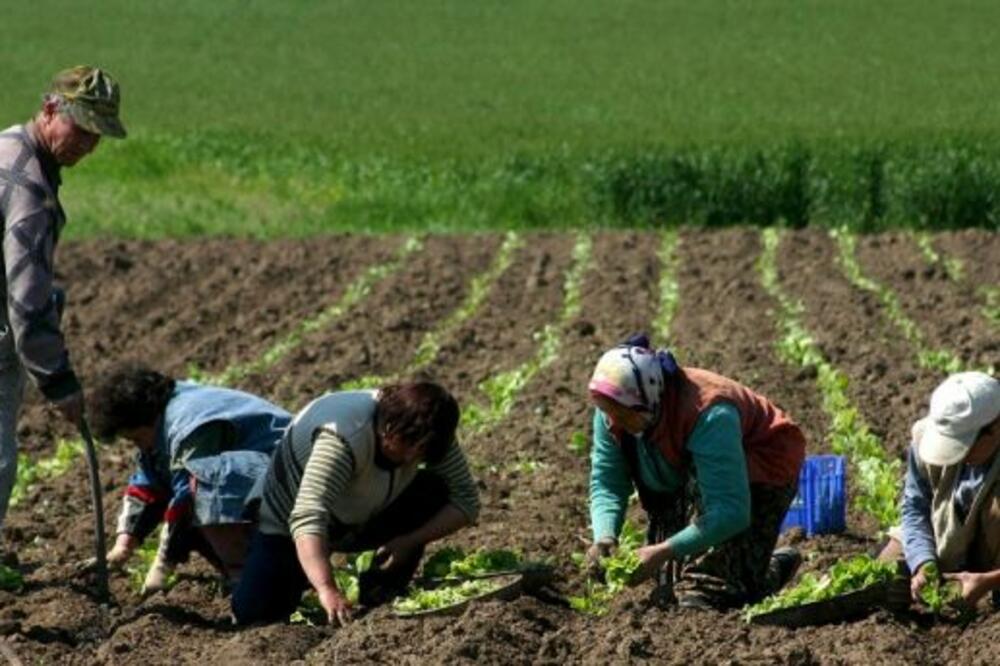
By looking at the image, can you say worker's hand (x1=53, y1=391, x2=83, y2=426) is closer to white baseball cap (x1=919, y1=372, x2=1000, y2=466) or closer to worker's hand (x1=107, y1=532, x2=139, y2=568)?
worker's hand (x1=107, y1=532, x2=139, y2=568)

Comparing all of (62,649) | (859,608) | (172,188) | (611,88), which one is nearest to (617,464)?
(859,608)

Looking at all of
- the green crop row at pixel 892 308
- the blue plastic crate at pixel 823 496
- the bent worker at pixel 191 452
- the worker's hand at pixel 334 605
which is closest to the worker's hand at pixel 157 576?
the bent worker at pixel 191 452

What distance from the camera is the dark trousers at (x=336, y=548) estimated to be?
27.1 ft

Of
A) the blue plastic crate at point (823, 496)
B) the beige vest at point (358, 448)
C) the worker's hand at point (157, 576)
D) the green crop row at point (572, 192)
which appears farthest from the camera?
the green crop row at point (572, 192)

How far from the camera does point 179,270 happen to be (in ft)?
71.5

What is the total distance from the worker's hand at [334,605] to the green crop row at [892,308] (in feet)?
23.4

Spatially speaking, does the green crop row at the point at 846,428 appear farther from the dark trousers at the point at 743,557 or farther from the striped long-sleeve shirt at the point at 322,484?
the striped long-sleeve shirt at the point at 322,484

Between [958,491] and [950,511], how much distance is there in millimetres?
77

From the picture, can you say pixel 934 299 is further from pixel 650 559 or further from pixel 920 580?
pixel 650 559

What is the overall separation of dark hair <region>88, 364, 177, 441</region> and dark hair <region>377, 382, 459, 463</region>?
134 cm

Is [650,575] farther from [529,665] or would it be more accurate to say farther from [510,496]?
[510,496]

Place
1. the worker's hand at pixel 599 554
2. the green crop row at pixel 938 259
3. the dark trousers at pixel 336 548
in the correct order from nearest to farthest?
the worker's hand at pixel 599 554, the dark trousers at pixel 336 548, the green crop row at pixel 938 259

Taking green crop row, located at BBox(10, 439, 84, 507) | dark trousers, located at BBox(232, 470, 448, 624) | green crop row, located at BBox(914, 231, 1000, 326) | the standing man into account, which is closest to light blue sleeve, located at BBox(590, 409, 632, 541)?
dark trousers, located at BBox(232, 470, 448, 624)

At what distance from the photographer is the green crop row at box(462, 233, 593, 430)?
13.5 meters
